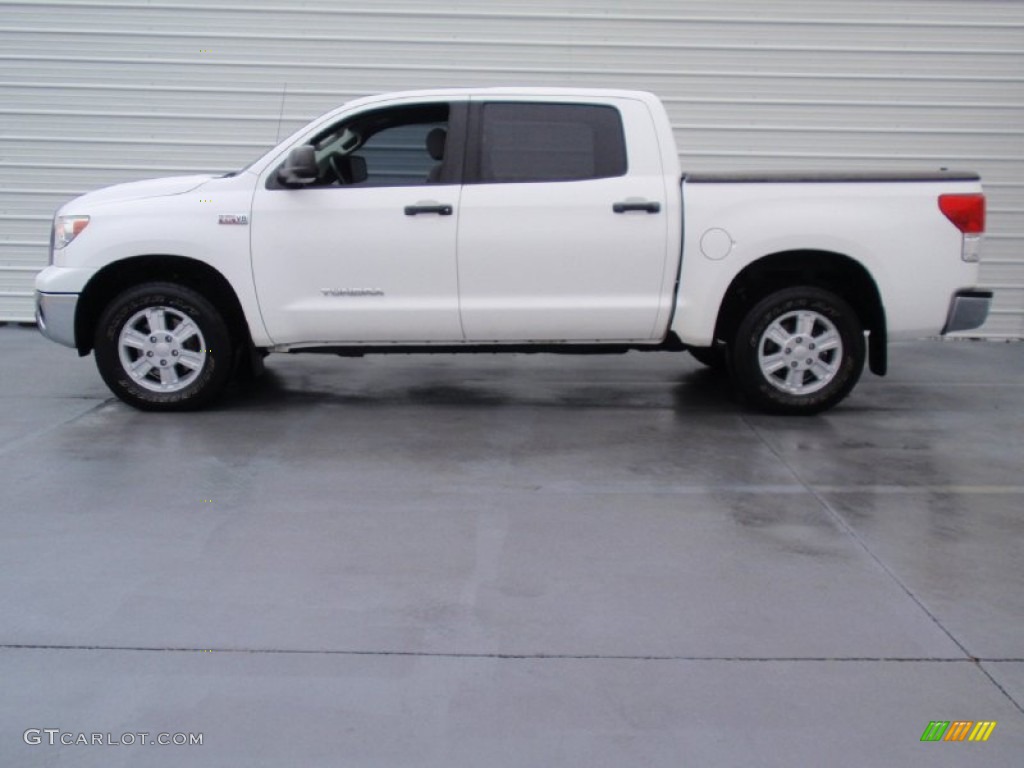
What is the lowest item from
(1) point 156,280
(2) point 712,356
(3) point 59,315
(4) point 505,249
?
(2) point 712,356

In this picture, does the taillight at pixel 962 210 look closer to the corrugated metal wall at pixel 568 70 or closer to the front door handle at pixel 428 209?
the front door handle at pixel 428 209

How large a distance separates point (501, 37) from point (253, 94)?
2.26m

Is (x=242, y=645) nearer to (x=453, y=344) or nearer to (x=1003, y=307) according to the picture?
(x=453, y=344)

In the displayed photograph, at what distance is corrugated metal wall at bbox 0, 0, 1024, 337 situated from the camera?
11.3 m

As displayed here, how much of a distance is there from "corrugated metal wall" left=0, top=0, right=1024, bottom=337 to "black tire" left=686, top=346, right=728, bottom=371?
2.58m

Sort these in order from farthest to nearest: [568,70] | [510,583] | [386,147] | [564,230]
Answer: [568,70] → [386,147] → [564,230] → [510,583]

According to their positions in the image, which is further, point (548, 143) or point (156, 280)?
point (156, 280)

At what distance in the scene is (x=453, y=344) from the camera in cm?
788

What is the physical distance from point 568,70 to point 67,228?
508 centimetres

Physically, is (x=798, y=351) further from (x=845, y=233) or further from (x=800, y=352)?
(x=845, y=233)

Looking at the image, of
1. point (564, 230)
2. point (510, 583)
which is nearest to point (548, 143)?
point (564, 230)

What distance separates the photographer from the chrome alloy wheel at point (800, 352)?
7.82 m

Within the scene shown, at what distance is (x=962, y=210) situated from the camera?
758 cm

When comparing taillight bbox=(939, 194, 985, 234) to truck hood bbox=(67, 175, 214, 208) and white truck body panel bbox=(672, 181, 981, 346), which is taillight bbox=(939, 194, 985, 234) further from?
truck hood bbox=(67, 175, 214, 208)
